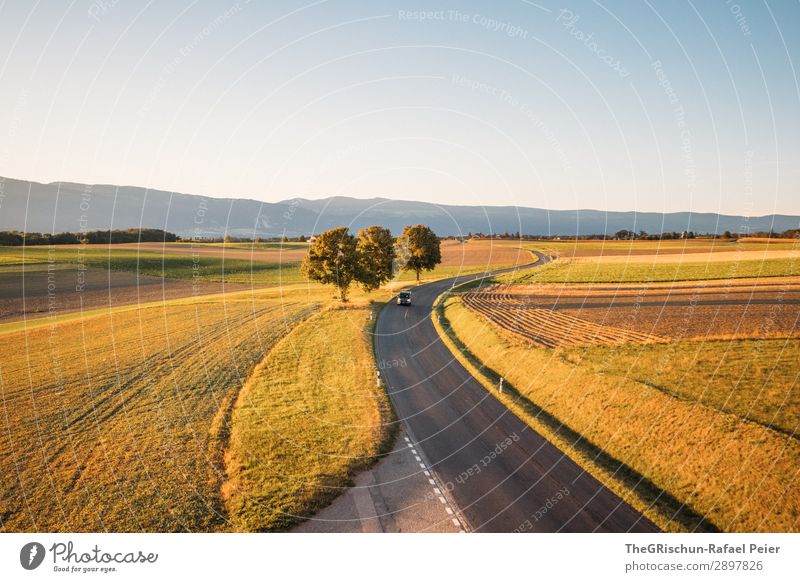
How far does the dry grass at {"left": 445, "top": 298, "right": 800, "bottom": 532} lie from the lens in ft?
46.2

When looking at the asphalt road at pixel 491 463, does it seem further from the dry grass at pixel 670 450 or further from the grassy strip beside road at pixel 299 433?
the grassy strip beside road at pixel 299 433

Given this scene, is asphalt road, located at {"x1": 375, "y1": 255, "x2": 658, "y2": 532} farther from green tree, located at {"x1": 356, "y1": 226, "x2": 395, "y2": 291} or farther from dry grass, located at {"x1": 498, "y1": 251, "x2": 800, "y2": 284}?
dry grass, located at {"x1": 498, "y1": 251, "x2": 800, "y2": 284}

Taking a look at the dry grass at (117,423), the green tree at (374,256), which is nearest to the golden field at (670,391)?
the dry grass at (117,423)

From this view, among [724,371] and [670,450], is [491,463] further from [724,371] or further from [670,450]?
[724,371]

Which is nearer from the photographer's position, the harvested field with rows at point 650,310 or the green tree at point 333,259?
the harvested field with rows at point 650,310

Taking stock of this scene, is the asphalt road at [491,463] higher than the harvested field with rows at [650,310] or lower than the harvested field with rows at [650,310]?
lower

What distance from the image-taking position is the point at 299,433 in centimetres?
2041

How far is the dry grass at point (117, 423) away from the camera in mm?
14320

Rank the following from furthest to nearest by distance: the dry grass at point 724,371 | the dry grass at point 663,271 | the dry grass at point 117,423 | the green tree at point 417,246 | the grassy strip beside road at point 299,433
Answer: the green tree at point 417,246
the dry grass at point 663,271
the dry grass at point 724,371
the grassy strip beside road at point 299,433
the dry grass at point 117,423

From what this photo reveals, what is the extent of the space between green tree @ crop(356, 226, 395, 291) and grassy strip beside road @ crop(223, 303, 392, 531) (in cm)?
2620

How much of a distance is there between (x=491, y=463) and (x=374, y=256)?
5206 cm

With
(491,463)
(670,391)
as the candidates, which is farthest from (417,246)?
(491,463)

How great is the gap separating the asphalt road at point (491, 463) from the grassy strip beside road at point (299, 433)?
2314 mm

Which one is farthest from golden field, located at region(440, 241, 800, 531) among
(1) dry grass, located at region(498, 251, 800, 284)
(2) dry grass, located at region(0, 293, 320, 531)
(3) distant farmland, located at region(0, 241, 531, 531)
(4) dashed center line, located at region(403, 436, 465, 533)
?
(2) dry grass, located at region(0, 293, 320, 531)
